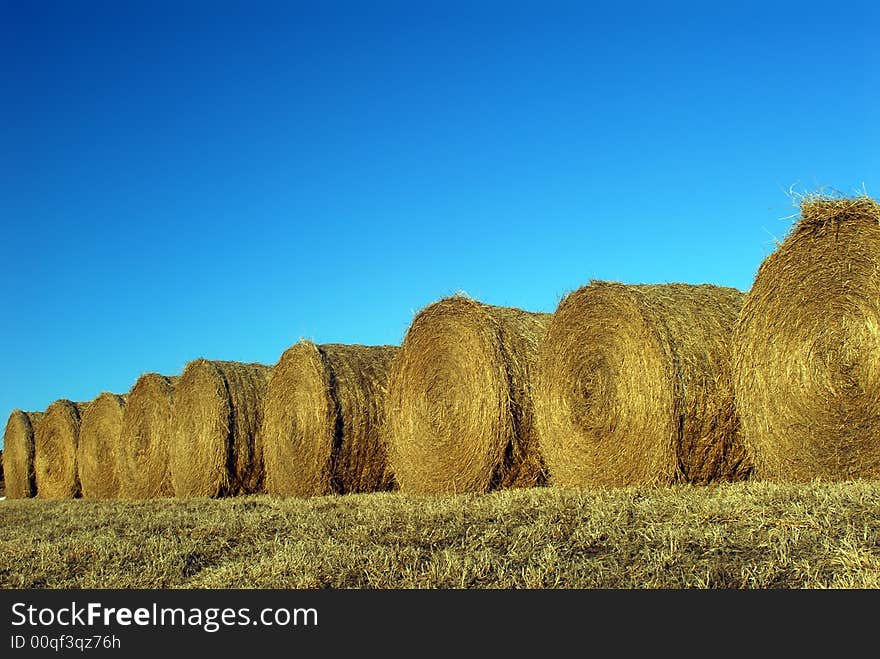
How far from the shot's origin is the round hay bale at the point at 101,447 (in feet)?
Answer: 58.4

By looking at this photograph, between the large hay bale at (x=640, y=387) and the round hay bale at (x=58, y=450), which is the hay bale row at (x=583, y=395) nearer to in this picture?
the large hay bale at (x=640, y=387)

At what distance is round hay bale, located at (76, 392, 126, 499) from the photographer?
701 inches

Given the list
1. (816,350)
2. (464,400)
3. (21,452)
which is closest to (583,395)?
(464,400)

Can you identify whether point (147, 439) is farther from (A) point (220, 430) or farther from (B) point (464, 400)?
(B) point (464, 400)

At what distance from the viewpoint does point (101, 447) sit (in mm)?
18391

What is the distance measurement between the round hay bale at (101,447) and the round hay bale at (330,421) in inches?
239

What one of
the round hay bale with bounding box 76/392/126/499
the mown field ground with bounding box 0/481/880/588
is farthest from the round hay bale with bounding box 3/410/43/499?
the mown field ground with bounding box 0/481/880/588

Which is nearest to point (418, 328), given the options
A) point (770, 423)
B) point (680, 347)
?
point (680, 347)

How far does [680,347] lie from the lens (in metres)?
8.38

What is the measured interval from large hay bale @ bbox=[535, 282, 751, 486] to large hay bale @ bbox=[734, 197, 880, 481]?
409 mm

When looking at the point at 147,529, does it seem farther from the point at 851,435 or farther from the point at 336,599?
the point at 851,435

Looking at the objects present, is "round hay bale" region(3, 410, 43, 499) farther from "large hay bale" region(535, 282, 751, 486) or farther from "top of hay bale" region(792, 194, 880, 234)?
"top of hay bale" region(792, 194, 880, 234)

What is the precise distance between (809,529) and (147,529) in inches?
243

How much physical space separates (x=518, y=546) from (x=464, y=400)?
489 cm
